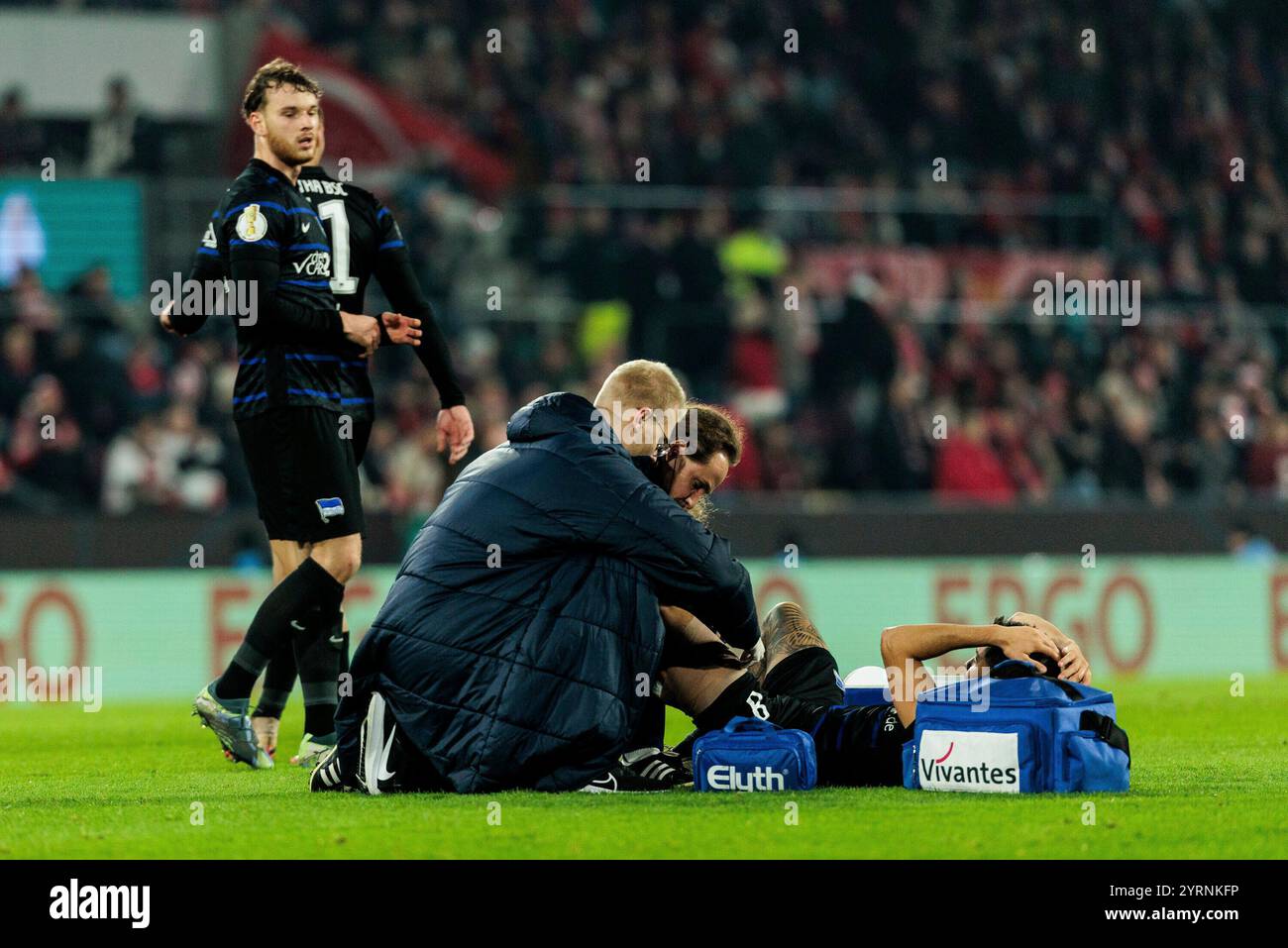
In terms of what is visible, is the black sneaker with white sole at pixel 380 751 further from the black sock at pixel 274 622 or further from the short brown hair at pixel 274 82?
the short brown hair at pixel 274 82

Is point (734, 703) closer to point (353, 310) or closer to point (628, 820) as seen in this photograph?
point (628, 820)

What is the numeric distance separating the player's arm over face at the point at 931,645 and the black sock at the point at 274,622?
7.13ft

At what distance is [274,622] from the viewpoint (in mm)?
7164

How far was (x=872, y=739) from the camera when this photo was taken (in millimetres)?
6445

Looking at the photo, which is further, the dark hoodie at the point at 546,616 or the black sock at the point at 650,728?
the black sock at the point at 650,728

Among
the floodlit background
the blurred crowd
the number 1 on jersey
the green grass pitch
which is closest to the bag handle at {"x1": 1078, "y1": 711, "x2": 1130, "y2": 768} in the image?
the green grass pitch

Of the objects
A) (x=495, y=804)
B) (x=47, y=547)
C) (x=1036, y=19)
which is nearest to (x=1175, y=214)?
(x=1036, y=19)

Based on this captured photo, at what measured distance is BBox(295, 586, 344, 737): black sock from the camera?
7.56 metres

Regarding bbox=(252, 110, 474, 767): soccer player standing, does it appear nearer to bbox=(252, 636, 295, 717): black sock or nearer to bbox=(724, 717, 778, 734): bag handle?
bbox=(252, 636, 295, 717): black sock

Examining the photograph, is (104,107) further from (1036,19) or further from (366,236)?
(1036,19)

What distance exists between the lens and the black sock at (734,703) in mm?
6438

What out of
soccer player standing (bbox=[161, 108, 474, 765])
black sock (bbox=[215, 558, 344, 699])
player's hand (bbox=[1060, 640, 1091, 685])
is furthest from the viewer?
soccer player standing (bbox=[161, 108, 474, 765])

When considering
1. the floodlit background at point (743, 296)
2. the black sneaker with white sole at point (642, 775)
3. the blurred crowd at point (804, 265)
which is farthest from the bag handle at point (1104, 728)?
the blurred crowd at point (804, 265)

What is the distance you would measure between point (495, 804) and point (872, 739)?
4.52ft
